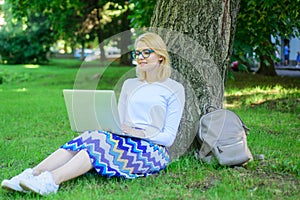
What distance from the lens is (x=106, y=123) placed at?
4.30m

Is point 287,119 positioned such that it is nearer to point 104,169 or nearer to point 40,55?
point 104,169

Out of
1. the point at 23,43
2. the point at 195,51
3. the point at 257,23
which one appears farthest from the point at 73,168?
the point at 23,43

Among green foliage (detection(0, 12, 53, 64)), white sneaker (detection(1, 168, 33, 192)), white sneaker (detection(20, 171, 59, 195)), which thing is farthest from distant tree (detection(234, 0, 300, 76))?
green foliage (detection(0, 12, 53, 64))

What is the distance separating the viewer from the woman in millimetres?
3980

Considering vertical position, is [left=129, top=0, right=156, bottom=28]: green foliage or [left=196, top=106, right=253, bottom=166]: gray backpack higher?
[left=129, top=0, right=156, bottom=28]: green foliage

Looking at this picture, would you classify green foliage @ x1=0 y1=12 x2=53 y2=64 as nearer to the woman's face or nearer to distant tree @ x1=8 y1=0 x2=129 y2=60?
distant tree @ x1=8 y1=0 x2=129 y2=60

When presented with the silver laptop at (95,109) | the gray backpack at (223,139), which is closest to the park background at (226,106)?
the gray backpack at (223,139)

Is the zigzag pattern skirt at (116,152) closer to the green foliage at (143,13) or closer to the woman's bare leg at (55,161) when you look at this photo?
the woman's bare leg at (55,161)

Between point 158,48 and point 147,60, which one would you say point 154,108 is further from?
point 158,48

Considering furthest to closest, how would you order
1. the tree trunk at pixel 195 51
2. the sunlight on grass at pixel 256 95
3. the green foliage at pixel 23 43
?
the green foliage at pixel 23 43
the sunlight on grass at pixel 256 95
the tree trunk at pixel 195 51

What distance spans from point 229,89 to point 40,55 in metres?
24.2

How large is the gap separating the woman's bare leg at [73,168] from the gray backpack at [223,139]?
1.30 meters

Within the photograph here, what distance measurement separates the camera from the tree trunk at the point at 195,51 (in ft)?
17.2

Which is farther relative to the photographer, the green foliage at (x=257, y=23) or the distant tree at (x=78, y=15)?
the distant tree at (x=78, y=15)
